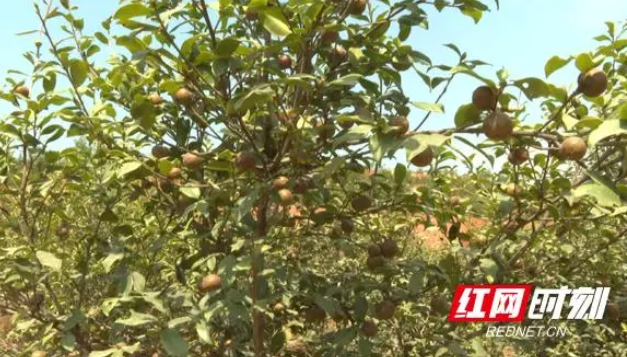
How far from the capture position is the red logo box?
276 centimetres

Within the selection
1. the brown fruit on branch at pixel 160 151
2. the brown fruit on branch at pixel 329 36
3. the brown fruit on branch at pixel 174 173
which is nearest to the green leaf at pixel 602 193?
the brown fruit on branch at pixel 329 36

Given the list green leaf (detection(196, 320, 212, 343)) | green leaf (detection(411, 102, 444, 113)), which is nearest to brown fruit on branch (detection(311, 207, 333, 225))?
green leaf (detection(196, 320, 212, 343))

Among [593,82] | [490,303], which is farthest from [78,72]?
[490,303]

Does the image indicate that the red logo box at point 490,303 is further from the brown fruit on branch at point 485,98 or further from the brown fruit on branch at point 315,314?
the brown fruit on branch at point 485,98

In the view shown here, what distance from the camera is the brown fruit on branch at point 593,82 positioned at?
5.09 feet

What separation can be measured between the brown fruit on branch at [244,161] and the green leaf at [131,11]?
2.06 ft

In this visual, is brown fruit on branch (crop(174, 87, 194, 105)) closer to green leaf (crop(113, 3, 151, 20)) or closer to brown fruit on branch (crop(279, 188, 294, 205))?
green leaf (crop(113, 3, 151, 20))

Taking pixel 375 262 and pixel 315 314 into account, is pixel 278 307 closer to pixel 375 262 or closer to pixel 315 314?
pixel 315 314

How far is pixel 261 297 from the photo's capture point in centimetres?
238

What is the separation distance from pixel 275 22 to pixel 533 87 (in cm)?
83

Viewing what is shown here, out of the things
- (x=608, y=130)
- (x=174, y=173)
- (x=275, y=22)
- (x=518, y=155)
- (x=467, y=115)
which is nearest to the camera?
(x=608, y=130)

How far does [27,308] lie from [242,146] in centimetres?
157

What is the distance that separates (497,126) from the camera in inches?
58.9

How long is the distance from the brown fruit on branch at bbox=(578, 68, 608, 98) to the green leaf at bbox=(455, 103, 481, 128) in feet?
1.05
